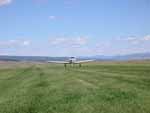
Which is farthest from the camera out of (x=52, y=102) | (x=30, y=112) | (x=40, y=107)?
(x=52, y=102)

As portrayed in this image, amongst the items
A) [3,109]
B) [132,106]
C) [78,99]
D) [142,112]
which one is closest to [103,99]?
[78,99]

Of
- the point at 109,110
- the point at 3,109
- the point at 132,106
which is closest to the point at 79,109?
the point at 109,110

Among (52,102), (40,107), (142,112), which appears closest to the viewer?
(142,112)

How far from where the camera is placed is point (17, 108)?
827 inches

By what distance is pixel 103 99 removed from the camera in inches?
893

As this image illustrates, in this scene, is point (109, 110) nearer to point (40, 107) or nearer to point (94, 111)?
point (94, 111)

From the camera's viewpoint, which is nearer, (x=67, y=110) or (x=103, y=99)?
(x=67, y=110)

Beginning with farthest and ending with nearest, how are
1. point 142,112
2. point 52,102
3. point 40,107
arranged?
point 52,102 < point 40,107 < point 142,112

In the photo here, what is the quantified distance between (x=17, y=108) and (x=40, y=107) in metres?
1.62

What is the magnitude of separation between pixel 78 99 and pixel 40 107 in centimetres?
359

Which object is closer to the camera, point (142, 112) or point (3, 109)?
point (142, 112)

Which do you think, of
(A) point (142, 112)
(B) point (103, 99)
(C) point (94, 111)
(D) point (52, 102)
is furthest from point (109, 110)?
(D) point (52, 102)

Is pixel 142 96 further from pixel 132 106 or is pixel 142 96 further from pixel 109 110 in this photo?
pixel 109 110

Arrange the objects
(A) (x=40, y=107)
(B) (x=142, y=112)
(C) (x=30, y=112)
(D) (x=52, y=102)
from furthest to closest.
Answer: (D) (x=52, y=102) < (A) (x=40, y=107) < (C) (x=30, y=112) < (B) (x=142, y=112)
